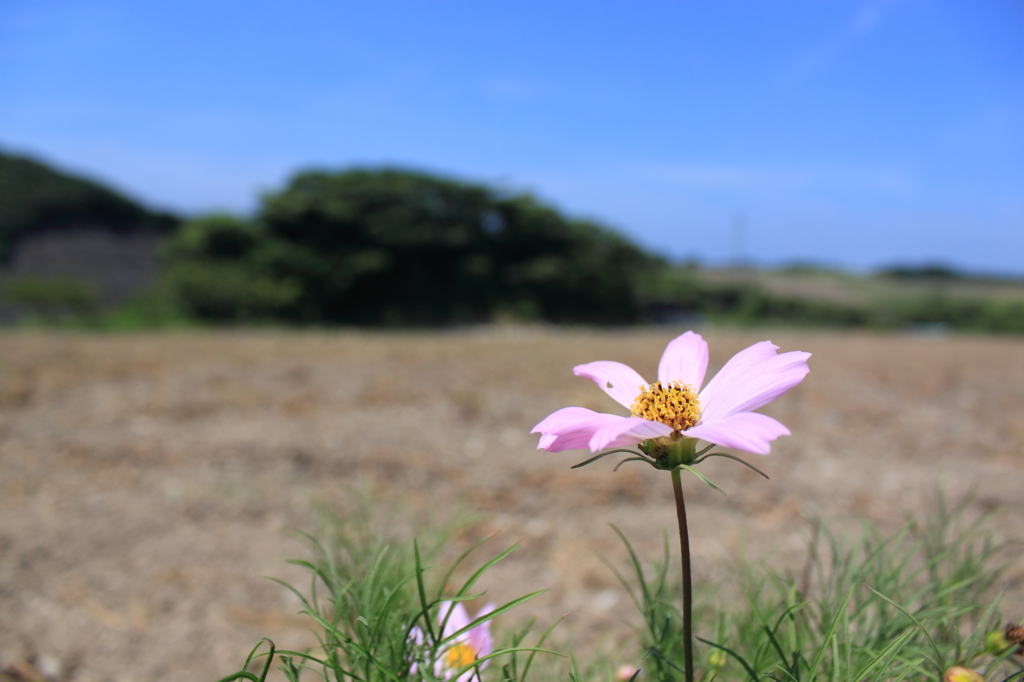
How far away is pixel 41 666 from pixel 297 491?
3.81 ft

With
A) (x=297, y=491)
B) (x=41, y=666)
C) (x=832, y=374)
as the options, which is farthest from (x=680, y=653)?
(x=832, y=374)

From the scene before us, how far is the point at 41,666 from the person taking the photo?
154 centimetres

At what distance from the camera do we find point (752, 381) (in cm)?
65

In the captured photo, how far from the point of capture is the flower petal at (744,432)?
1.72ft

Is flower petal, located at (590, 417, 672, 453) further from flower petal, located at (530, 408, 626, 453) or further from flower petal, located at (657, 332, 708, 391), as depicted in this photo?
flower petal, located at (657, 332, 708, 391)

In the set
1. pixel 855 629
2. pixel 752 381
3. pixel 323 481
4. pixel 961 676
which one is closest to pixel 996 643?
pixel 961 676

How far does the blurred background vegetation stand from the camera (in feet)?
→ 43.3

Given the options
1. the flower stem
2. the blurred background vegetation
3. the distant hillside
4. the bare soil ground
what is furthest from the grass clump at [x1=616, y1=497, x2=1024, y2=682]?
the distant hillside

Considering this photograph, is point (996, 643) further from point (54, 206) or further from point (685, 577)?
point (54, 206)

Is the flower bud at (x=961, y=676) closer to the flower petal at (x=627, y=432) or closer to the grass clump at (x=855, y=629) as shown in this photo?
the grass clump at (x=855, y=629)

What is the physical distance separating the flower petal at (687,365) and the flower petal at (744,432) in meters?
0.18

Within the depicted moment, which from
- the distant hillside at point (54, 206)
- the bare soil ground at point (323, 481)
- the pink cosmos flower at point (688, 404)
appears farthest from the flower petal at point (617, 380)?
the distant hillside at point (54, 206)

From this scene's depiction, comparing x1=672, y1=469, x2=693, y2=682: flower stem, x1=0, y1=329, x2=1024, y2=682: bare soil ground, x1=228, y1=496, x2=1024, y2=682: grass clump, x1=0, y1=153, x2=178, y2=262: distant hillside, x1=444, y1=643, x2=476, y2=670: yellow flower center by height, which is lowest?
x1=0, y1=329, x2=1024, y2=682: bare soil ground

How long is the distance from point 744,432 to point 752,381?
0.12 meters
